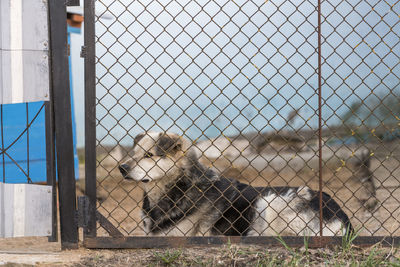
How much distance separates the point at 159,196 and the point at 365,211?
10.4 ft

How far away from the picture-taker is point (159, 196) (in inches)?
152

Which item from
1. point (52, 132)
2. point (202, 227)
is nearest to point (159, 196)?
point (202, 227)

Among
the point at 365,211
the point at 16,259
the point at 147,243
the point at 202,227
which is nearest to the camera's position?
the point at 16,259

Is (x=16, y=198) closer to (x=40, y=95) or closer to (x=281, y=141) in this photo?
(x=40, y=95)

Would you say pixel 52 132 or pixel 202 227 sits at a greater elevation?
pixel 52 132

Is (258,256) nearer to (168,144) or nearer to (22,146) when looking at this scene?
(168,144)

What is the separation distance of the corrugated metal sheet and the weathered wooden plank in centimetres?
55

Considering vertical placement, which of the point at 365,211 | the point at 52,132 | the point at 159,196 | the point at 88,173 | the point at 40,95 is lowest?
the point at 365,211

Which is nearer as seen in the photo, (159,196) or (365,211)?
(159,196)

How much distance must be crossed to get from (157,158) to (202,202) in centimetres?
56

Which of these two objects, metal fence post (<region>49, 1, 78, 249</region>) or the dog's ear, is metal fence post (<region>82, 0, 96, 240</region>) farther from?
the dog's ear

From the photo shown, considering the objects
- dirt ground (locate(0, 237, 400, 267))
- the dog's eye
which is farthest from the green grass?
the dog's eye

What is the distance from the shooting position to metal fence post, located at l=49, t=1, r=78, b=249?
2.73m

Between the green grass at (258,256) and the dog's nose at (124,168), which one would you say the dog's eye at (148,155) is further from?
the green grass at (258,256)
